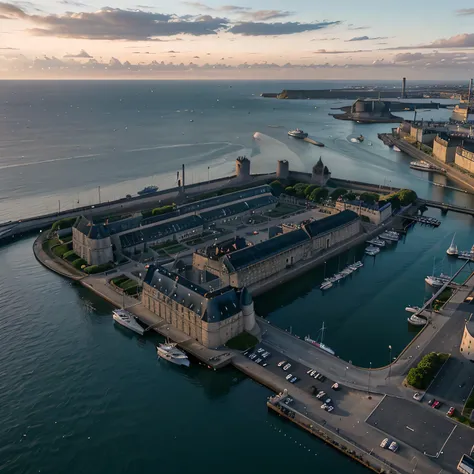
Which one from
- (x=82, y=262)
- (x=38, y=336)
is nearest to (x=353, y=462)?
(x=38, y=336)

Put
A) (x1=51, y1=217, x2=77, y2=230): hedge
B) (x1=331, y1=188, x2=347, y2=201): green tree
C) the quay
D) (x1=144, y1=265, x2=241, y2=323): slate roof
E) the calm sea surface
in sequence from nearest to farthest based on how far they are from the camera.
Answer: the calm sea surface < (x1=144, y1=265, x2=241, y2=323): slate roof < (x1=51, y1=217, x2=77, y2=230): hedge < (x1=331, y1=188, x2=347, y2=201): green tree < the quay

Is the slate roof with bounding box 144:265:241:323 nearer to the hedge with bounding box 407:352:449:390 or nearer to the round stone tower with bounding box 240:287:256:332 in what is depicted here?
the round stone tower with bounding box 240:287:256:332

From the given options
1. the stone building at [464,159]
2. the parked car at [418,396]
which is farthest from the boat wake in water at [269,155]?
the parked car at [418,396]

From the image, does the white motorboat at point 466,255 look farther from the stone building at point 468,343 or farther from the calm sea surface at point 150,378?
the stone building at point 468,343

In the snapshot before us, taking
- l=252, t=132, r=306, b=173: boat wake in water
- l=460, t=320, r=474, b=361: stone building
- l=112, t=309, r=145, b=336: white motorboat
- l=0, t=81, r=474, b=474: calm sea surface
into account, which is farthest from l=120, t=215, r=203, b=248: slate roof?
l=252, t=132, r=306, b=173: boat wake in water

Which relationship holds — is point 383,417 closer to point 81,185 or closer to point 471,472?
point 471,472

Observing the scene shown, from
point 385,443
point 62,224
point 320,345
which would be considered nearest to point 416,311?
point 320,345
